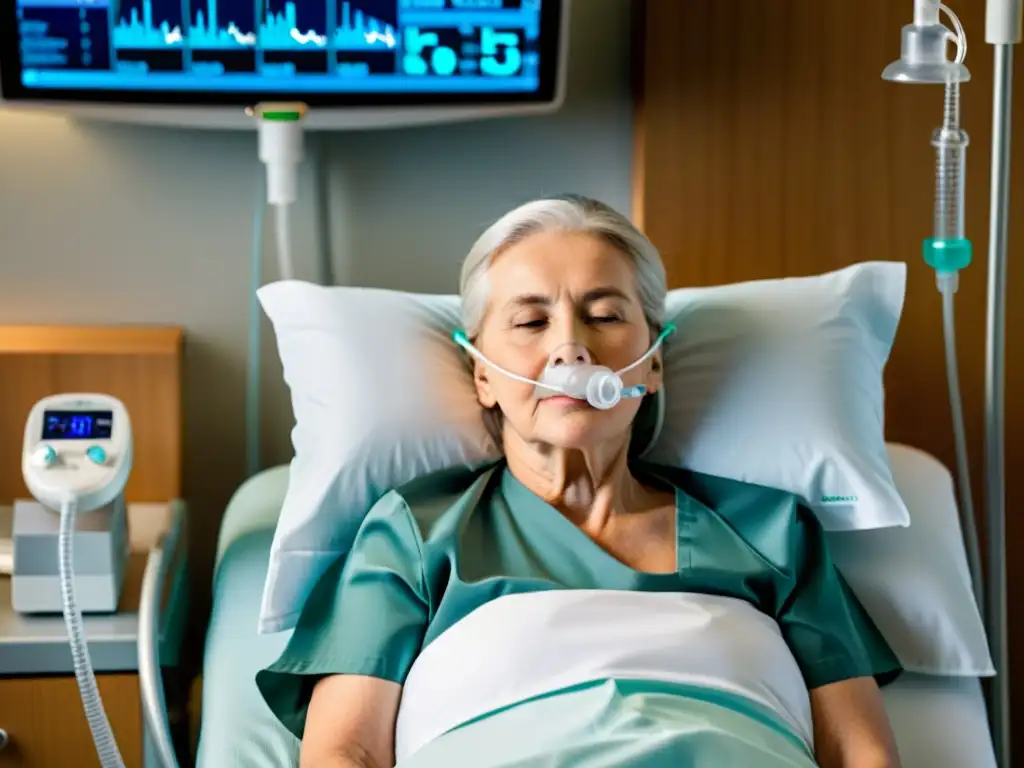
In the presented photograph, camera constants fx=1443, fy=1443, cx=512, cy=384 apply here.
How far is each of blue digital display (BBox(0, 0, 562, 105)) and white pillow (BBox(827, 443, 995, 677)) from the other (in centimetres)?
83

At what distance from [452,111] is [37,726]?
3.48ft

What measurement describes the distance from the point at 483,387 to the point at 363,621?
1.21 feet

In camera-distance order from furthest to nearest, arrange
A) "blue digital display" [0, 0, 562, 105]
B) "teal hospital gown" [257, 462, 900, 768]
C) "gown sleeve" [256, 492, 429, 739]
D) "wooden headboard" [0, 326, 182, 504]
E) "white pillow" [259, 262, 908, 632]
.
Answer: "wooden headboard" [0, 326, 182, 504], "blue digital display" [0, 0, 562, 105], "white pillow" [259, 262, 908, 632], "gown sleeve" [256, 492, 429, 739], "teal hospital gown" [257, 462, 900, 768]

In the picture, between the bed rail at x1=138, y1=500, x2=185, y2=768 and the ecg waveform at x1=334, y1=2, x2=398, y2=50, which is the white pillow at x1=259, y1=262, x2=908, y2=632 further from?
the ecg waveform at x1=334, y1=2, x2=398, y2=50

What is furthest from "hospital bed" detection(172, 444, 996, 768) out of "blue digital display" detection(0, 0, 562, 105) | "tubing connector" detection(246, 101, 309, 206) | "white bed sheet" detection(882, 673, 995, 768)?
"blue digital display" detection(0, 0, 562, 105)

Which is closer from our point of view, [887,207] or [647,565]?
[647,565]

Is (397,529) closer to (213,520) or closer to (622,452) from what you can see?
(622,452)

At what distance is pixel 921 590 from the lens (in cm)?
186

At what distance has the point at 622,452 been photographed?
181cm

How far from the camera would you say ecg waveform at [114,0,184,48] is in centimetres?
208

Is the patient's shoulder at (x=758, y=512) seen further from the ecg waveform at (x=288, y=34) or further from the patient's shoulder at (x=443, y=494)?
the ecg waveform at (x=288, y=34)

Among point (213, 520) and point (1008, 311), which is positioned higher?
point (1008, 311)

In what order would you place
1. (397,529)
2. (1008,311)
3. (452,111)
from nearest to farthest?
1. (397,529)
2. (452,111)
3. (1008,311)

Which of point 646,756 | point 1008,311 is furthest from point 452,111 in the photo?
point 646,756
